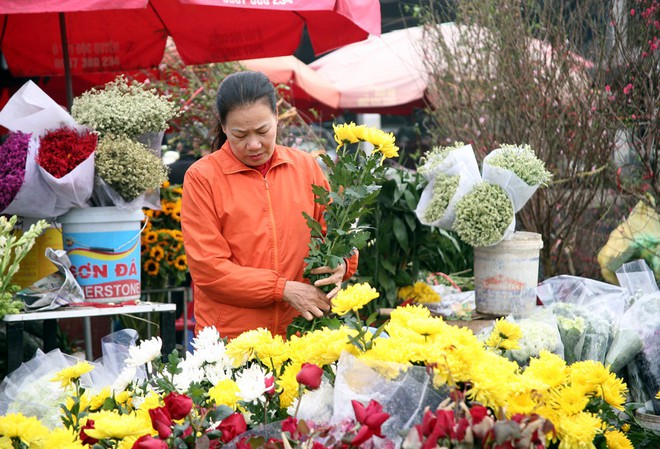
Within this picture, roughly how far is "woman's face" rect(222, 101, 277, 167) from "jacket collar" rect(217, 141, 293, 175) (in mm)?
41

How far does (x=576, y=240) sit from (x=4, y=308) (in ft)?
11.6

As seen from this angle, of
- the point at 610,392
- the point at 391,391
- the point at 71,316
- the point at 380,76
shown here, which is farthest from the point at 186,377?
the point at 380,76

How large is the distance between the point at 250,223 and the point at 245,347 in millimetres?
1080

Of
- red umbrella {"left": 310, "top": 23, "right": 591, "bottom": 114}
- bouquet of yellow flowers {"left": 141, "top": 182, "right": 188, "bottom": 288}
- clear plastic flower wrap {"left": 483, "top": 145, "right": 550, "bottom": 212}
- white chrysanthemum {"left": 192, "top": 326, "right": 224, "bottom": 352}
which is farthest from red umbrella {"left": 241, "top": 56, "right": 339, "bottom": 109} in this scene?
white chrysanthemum {"left": 192, "top": 326, "right": 224, "bottom": 352}

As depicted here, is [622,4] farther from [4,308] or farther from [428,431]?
[428,431]

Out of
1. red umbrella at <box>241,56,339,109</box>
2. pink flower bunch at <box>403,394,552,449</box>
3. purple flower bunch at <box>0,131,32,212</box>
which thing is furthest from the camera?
red umbrella at <box>241,56,339,109</box>

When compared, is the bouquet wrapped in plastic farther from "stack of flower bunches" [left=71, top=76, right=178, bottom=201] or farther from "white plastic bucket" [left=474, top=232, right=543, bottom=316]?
"white plastic bucket" [left=474, top=232, right=543, bottom=316]

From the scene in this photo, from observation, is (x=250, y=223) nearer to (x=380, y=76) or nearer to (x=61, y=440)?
(x=61, y=440)

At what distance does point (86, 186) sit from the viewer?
3.24 m

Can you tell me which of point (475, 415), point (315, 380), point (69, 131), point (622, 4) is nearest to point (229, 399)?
point (315, 380)

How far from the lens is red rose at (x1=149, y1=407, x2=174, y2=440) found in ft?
4.42

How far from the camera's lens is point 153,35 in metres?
5.02

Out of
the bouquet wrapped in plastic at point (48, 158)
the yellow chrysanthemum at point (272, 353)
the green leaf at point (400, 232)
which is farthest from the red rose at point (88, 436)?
the green leaf at point (400, 232)

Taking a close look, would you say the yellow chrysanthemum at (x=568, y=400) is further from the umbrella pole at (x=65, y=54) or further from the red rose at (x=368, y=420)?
→ the umbrella pole at (x=65, y=54)
